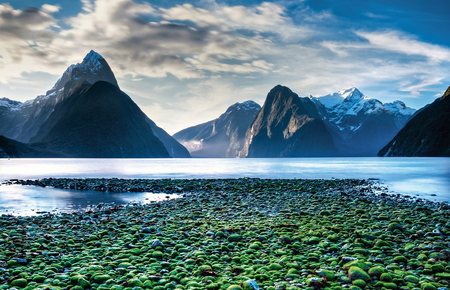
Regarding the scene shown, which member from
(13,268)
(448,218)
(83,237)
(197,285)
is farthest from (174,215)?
(448,218)

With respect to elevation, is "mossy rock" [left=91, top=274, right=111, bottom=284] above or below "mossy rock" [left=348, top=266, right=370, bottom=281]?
below

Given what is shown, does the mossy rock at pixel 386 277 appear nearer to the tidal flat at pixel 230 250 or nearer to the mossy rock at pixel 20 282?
the tidal flat at pixel 230 250

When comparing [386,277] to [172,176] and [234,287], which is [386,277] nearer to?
[234,287]

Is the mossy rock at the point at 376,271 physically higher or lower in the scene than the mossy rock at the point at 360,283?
higher

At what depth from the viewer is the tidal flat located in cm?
1085

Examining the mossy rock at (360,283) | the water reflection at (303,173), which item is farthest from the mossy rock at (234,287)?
the water reflection at (303,173)

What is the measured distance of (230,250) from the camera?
14656 mm

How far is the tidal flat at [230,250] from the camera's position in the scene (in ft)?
35.6

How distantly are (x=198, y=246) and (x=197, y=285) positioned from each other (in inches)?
189

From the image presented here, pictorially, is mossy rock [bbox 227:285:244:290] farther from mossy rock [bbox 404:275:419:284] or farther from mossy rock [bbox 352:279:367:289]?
mossy rock [bbox 404:275:419:284]

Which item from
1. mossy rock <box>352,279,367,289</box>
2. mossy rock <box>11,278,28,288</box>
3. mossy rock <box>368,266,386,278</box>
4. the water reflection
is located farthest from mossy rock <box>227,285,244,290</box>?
the water reflection

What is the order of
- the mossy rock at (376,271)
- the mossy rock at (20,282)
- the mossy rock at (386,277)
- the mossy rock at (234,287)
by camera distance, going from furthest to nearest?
the mossy rock at (376,271) → the mossy rock at (386,277) → the mossy rock at (20,282) → the mossy rock at (234,287)

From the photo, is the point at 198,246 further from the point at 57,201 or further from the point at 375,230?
the point at 57,201

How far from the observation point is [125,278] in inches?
436
